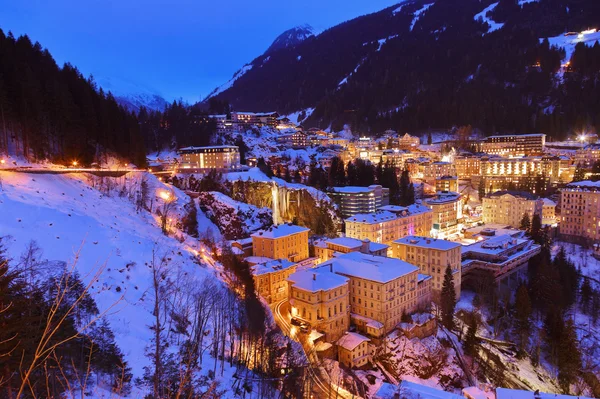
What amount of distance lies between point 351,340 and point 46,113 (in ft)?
122

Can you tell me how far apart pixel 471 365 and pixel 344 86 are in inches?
5635

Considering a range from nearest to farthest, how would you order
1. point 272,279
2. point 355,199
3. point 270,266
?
point 272,279
point 270,266
point 355,199

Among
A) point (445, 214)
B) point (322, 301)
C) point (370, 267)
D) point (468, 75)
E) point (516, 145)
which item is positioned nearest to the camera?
point (322, 301)

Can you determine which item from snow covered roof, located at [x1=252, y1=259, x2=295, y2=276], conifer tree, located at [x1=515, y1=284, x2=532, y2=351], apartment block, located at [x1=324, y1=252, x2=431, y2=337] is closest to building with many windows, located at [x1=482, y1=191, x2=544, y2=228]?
conifer tree, located at [x1=515, y1=284, x2=532, y2=351]

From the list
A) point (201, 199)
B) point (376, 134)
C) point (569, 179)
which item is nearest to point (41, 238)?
point (201, 199)

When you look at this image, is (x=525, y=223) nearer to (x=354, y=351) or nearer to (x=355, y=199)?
(x=355, y=199)

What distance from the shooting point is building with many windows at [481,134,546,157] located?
92.8 metres

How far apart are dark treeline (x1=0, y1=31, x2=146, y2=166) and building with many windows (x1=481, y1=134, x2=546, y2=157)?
303 ft

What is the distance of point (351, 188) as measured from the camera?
63500 mm

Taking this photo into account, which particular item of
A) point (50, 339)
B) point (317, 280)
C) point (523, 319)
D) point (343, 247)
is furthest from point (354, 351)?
point (50, 339)

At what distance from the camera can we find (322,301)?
105 ft

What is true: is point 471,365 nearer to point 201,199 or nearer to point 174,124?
point 201,199

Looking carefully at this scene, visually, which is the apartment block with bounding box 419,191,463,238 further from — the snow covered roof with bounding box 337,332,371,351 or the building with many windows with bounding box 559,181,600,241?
the snow covered roof with bounding box 337,332,371,351

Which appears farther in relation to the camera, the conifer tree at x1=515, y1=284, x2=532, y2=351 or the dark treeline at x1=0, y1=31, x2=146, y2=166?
the conifer tree at x1=515, y1=284, x2=532, y2=351
